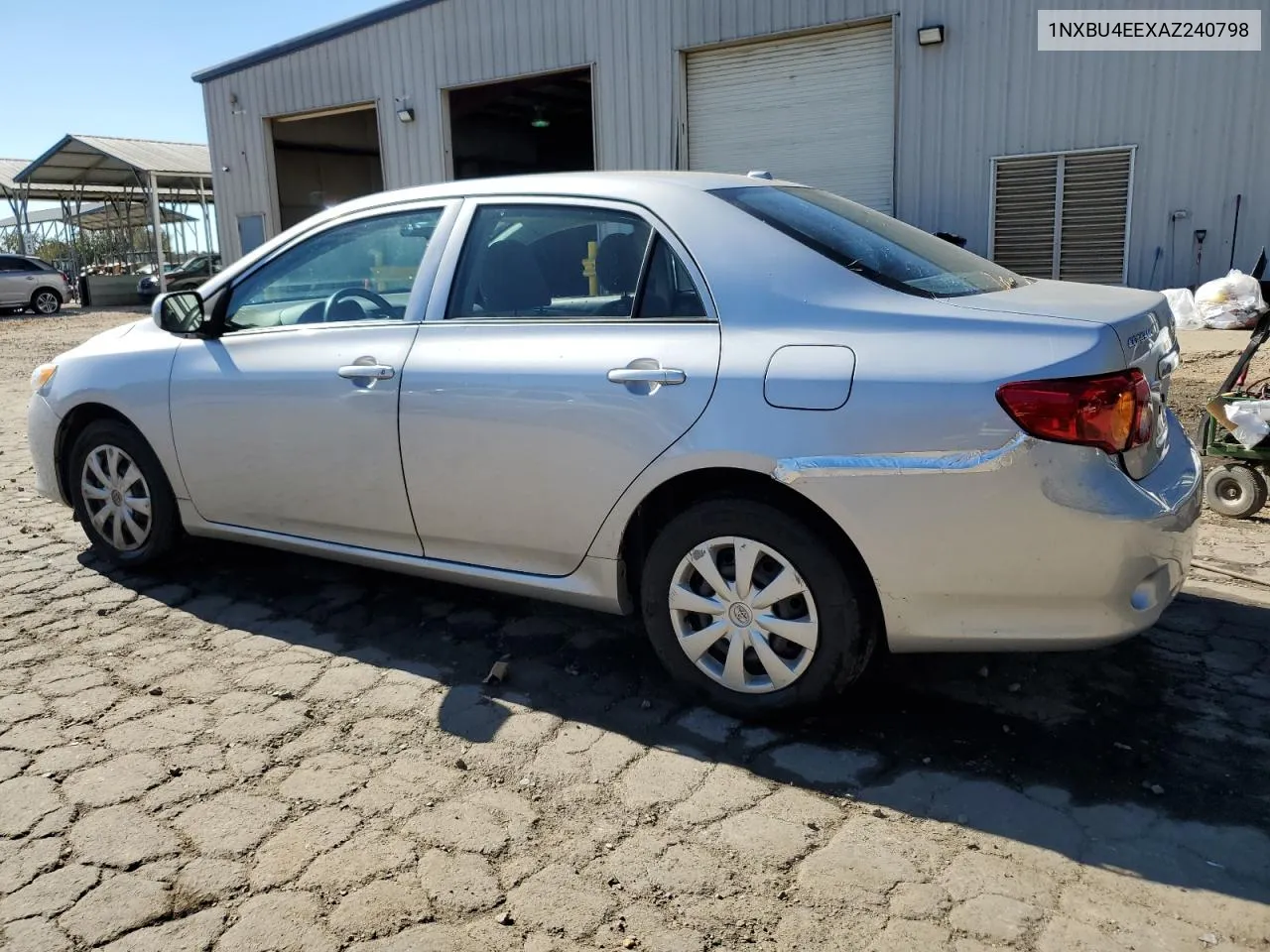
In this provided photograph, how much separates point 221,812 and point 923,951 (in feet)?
6.06

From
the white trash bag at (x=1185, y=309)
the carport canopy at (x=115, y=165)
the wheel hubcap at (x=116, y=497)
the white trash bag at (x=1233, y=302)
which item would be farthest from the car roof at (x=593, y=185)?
the carport canopy at (x=115, y=165)

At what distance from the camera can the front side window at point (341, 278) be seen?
3877 mm

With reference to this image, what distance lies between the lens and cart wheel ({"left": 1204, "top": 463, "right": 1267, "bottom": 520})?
512 centimetres

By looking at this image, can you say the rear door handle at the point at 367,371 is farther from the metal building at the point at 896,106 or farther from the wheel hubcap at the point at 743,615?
the metal building at the point at 896,106

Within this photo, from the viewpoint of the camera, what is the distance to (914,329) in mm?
2824

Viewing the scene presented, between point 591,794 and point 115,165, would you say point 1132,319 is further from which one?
point 115,165

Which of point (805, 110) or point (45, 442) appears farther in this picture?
point (805, 110)

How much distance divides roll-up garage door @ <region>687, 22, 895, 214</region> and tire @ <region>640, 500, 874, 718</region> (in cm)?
972

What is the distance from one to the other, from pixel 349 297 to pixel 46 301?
28558 millimetres

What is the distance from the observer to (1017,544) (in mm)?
2705

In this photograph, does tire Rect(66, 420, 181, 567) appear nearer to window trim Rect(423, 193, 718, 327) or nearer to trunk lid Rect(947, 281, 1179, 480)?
window trim Rect(423, 193, 718, 327)

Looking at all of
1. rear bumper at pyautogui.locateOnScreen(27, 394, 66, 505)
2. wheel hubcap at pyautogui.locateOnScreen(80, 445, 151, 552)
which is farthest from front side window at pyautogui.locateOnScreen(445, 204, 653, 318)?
rear bumper at pyautogui.locateOnScreen(27, 394, 66, 505)

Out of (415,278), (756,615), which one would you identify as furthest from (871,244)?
(415,278)

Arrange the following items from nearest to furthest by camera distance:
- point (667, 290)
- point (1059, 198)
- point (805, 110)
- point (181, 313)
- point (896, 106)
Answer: point (667, 290)
point (181, 313)
point (1059, 198)
point (896, 106)
point (805, 110)
